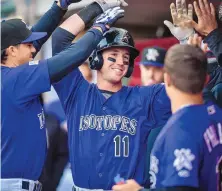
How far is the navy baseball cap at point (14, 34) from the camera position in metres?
3.80

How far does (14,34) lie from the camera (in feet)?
12.6

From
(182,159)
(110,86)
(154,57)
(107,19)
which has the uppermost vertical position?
(107,19)

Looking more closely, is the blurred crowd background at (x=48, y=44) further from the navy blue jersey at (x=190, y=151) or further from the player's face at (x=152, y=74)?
the navy blue jersey at (x=190, y=151)

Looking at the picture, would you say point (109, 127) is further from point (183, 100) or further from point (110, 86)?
point (183, 100)

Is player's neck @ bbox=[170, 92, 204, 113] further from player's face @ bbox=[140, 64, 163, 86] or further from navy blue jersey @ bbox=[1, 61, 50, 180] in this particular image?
player's face @ bbox=[140, 64, 163, 86]

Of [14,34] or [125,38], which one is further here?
[125,38]

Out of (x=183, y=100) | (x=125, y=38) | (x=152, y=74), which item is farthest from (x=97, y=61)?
(x=152, y=74)

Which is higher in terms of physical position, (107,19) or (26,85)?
(107,19)

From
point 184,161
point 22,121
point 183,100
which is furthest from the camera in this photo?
point 22,121

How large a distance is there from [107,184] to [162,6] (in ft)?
10.7

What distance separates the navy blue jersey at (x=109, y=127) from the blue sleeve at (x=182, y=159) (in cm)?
103

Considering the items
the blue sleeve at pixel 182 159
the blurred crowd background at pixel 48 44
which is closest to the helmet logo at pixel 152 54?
the blurred crowd background at pixel 48 44

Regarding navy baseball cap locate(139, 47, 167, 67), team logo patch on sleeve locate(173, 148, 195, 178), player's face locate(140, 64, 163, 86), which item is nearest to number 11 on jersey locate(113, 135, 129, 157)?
team logo patch on sleeve locate(173, 148, 195, 178)

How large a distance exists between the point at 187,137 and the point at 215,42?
1.12 meters
